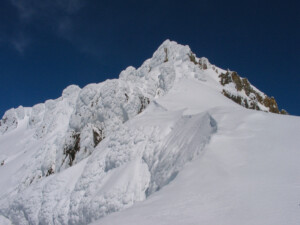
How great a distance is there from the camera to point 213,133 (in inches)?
359

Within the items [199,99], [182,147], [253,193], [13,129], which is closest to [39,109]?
[13,129]

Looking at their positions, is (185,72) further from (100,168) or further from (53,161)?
(100,168)

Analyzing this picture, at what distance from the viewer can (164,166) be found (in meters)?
10.7

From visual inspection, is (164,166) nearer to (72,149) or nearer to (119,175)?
(119,175)

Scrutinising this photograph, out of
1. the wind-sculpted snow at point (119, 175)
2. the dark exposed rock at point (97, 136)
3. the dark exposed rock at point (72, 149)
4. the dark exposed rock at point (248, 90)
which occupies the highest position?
the dark exposed rock at point (248, 90)

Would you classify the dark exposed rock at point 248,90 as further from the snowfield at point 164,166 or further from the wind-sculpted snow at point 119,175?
the wind-sculpted snow at point 119,175

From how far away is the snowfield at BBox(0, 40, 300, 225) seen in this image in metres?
5.02

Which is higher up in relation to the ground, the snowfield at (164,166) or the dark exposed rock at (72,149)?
the dark exposed rock at (72,149)

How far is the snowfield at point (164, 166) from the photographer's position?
5.02 metres

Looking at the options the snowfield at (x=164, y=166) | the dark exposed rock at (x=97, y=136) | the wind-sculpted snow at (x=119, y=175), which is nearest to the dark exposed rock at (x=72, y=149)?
the snowfield at (x=164, y=166)

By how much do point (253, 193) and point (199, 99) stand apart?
59.6ft

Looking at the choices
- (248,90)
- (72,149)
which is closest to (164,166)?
(72,149)

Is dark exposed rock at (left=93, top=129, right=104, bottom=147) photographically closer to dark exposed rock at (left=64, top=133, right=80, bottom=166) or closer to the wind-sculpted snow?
dark exposed rock at (left=64, top=133, right=80, bottom=166)

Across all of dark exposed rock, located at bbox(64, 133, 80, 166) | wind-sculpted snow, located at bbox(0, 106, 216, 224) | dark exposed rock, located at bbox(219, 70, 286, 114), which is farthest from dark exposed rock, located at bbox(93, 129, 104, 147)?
dark exposed rock, located at bbox(219, 70, 286, 114)
